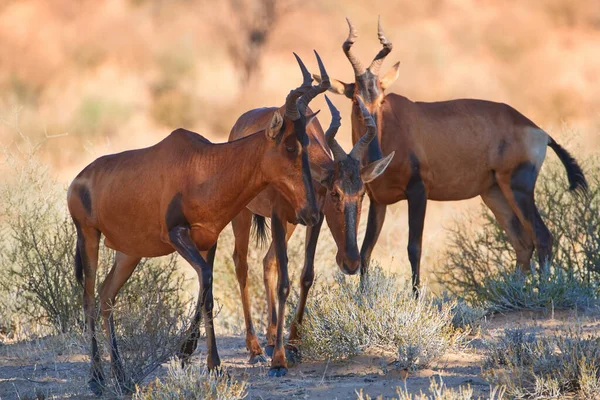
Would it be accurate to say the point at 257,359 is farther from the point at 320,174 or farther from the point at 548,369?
the point at 548,369

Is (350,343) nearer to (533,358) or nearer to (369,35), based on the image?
(533,358)

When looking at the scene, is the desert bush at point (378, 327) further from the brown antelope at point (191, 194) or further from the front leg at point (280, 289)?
the brown antelope at point (191, 194)

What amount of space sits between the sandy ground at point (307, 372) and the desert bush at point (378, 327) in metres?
0.11

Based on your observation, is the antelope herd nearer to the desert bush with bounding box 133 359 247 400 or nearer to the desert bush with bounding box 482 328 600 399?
the desert bush with bounding box 133 359 247 400

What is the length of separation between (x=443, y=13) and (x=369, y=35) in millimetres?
4247

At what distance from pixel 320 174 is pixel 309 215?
0.87m

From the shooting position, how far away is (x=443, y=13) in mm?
44031

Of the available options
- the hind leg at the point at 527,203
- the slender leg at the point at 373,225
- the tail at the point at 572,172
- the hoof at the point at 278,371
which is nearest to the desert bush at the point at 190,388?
the hoof at the point at 278,371

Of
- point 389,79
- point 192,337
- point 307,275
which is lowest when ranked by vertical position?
point 192,337

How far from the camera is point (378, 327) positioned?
8352mm

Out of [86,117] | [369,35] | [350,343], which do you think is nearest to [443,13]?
[369,35]

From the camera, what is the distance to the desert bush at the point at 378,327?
795 cm

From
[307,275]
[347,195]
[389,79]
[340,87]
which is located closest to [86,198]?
[307,275]

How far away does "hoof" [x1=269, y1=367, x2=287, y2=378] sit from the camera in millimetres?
8188
